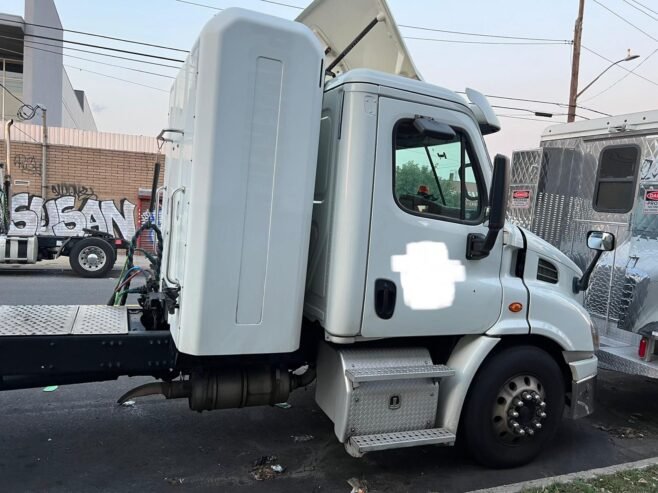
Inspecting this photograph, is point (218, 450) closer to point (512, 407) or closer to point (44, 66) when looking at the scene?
point (512, 407)

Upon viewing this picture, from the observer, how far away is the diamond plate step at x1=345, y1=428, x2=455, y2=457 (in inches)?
131

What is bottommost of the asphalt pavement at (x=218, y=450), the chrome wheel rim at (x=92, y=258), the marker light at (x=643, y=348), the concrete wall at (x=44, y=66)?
the asphalt pavement at (x=218, y=450)

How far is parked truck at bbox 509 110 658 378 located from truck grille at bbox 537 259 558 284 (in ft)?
4.57

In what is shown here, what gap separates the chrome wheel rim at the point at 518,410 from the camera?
3809 millimetres

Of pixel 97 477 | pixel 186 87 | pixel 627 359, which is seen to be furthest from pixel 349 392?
pixel 627 359

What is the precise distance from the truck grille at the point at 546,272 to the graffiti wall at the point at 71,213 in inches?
616

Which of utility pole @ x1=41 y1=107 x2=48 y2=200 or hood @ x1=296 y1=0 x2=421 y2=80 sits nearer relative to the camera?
hood @ x1=296 y1=0 x2=421 y2=80

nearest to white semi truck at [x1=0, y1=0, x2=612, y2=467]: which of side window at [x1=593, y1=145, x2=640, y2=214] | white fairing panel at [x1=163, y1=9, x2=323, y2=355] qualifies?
white fairing panel at [x1=163, y1=9, x2=323, y2=355]

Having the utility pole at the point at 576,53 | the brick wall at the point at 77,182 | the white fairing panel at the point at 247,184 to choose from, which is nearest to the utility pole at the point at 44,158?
the brick wall at the point at 77,182

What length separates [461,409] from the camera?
3699 millimetres

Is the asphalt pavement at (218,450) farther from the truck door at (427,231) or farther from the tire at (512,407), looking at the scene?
the truck door at (427,231)

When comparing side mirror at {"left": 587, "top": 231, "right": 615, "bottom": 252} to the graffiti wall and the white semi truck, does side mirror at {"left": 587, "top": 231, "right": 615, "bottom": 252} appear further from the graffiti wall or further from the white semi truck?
the graffiti wall

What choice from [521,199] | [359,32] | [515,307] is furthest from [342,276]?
[521,199]

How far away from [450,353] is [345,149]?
1.65 metres
